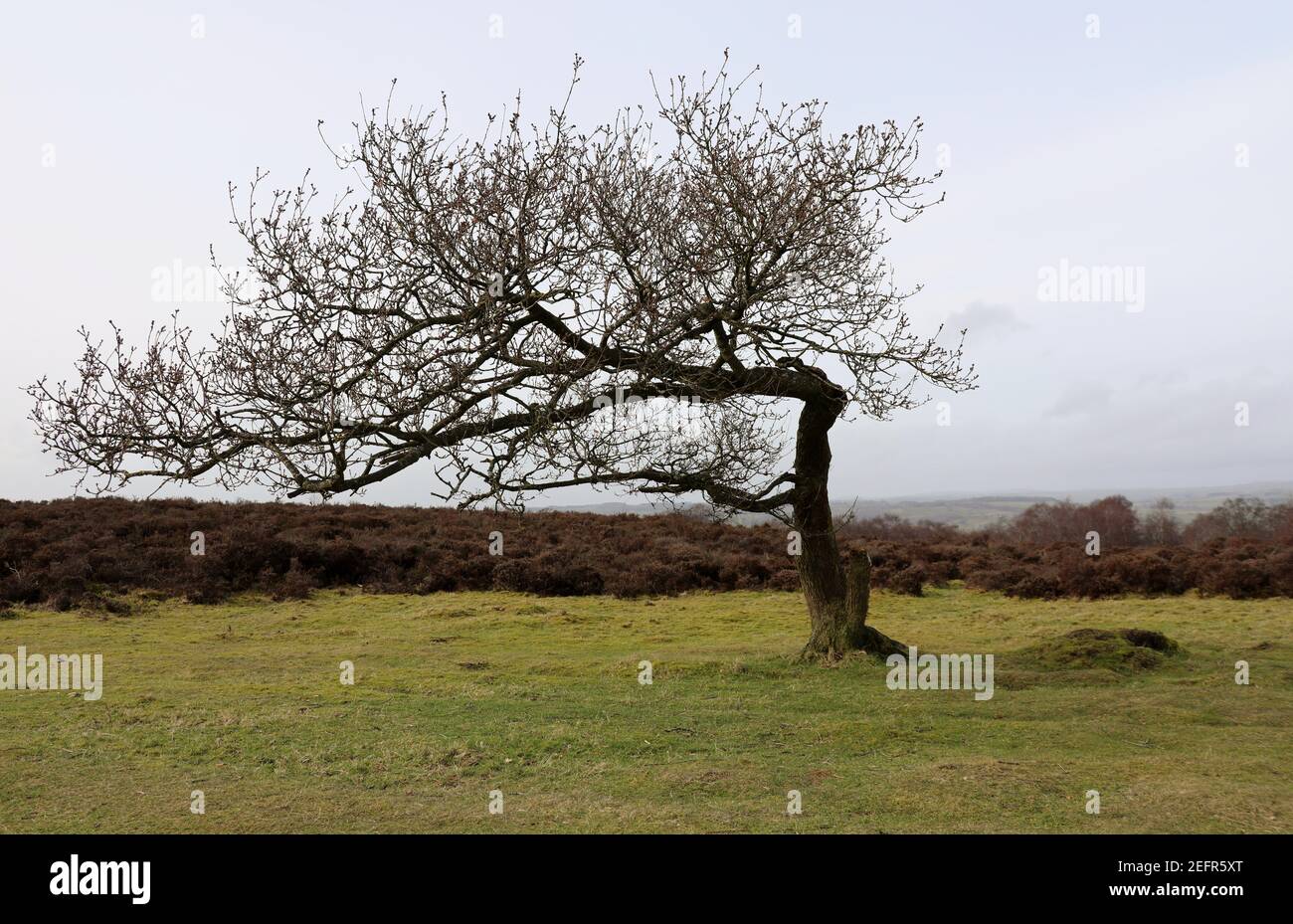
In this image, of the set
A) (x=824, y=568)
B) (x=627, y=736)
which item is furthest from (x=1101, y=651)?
(x=627, y=736)

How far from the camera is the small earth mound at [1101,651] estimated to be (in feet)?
45.4

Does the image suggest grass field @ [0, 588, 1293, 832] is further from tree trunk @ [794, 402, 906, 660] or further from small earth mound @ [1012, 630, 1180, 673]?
tree trunk @ [794, 402, 906, 660]

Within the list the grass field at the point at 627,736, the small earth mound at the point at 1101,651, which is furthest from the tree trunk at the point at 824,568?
the small earth mound at the point at 1101,651

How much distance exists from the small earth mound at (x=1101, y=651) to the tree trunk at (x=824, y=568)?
207cm

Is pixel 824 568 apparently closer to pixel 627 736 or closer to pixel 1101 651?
pixel 1101 651

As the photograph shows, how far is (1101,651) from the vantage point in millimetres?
14148

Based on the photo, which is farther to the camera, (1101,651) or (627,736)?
(1101,651)

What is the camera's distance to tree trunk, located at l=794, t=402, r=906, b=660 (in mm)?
13681

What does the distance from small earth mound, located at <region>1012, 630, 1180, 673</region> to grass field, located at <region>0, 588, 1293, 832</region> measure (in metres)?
0.11

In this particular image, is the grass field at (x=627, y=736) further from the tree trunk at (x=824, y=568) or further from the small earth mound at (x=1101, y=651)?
the tree trunk at (x=824, y=568)

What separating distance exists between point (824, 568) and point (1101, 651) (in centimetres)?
423

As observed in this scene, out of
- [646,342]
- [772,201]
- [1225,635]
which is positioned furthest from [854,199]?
[1225,635]

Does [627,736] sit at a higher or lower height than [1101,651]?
lower
